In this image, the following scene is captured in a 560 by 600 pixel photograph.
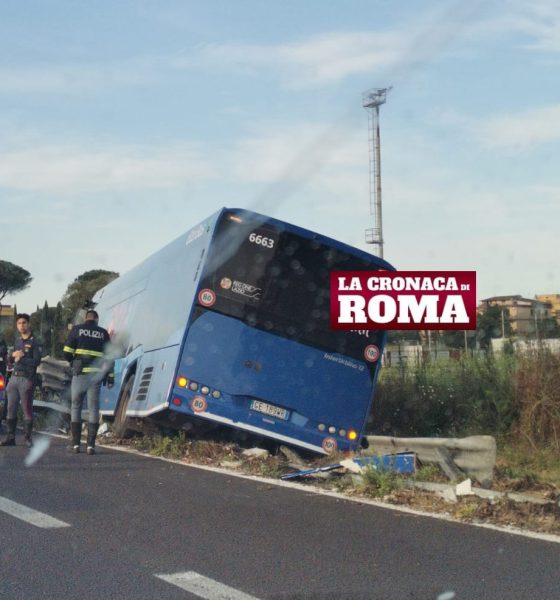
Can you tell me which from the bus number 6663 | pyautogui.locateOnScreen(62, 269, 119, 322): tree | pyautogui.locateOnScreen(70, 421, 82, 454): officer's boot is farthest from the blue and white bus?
pyautogui.locateOnScreen(62, 269, 119, 322): tree

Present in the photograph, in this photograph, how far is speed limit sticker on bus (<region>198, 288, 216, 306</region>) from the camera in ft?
43.4

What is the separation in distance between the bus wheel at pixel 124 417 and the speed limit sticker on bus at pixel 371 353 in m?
4.15

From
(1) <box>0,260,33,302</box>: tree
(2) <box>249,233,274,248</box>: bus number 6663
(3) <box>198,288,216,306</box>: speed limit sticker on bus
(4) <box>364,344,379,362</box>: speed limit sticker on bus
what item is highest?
(1) <box>0,260,33,302</box>: tree

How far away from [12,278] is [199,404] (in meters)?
70.9

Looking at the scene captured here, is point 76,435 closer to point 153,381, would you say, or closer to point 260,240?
point 153,381

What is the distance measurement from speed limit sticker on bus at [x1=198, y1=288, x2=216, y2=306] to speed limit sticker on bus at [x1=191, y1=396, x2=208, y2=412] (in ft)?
3.92

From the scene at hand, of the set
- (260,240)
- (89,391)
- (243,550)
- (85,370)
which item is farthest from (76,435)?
(243,550)

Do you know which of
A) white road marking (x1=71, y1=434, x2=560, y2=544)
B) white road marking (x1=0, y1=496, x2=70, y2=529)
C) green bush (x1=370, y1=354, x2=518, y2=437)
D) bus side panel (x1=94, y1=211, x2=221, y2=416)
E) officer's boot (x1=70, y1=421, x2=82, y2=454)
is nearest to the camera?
white road marking (x1=71, y1=434, x2=560, y2=544)

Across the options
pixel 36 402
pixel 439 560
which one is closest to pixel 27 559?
pixel 439 560

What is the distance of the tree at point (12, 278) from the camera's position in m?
80.8

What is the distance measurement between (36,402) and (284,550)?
13838mm

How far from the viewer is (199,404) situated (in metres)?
13.2

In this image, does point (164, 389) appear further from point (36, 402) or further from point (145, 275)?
point (36, 402)

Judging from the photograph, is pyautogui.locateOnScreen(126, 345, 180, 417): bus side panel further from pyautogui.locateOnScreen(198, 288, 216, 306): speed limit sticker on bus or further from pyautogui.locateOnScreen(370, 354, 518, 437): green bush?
pyautogui.locateOnScreen(370, 354, 518, 437): green bush
